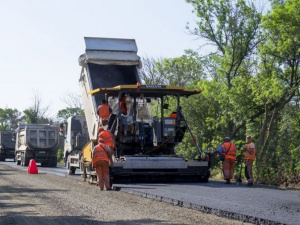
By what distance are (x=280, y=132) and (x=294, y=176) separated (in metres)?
2.40

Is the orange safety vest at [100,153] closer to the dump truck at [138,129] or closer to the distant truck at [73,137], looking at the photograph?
the dump truck at [138,129]

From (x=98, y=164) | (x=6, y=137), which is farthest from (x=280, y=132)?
(x=6, y=137)

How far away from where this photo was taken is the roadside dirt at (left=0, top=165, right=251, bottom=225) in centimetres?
997

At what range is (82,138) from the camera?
2425 cm

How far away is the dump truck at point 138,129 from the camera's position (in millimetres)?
17688


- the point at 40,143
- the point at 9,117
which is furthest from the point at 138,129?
the point at 9,117

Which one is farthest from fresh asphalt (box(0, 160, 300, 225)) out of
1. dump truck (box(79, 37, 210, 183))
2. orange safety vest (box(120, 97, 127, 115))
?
orange safety vest (box(120, 97, 127, 115))

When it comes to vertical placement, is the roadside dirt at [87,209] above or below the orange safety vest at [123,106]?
below

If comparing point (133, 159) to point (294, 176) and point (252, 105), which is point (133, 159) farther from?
point (252, 105)

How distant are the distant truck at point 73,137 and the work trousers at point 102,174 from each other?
7.13 meters

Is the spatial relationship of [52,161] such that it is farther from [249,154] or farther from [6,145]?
[249,154]

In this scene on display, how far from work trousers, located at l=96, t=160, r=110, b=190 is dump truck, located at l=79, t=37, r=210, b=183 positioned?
3.17ft

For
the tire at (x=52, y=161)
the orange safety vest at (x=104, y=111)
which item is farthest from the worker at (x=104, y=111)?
the tire at (x=52, y=161)

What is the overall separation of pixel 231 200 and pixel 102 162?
174 inches
